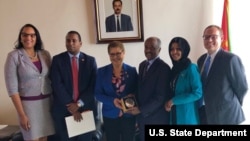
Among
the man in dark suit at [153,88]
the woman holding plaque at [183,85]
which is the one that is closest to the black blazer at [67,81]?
the man in dark suit at [153,88]

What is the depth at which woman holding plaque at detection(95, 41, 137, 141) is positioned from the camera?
6.39ft

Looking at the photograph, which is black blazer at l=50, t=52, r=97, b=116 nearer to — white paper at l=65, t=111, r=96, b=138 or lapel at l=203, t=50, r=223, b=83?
white paper at l=65, t=111, r=96, b=138

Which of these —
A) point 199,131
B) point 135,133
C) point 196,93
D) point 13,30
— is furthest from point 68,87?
point 13,30

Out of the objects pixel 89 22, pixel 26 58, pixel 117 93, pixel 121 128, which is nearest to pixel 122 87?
pixel 117 93

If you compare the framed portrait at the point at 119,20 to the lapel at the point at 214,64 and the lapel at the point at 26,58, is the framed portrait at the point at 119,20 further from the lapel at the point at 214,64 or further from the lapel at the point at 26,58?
the lapel at the point at 214,64

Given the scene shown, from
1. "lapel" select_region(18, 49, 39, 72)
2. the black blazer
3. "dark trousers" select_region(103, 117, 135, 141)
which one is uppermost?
"lapel" select_region(18, 49, 39, 72)

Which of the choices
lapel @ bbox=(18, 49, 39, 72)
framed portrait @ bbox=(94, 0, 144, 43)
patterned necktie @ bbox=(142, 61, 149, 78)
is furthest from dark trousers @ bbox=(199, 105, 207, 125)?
lapel @ bbox=(18, 49, 39, 72)

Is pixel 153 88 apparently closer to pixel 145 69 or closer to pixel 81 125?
pixel 145 69

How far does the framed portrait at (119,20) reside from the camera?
9.11 feet

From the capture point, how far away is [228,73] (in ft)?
5.62

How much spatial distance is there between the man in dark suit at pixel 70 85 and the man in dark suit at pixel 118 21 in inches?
32.1

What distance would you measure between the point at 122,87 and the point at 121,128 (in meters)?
0.33

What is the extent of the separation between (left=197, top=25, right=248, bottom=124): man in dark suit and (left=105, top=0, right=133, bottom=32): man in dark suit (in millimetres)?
1168

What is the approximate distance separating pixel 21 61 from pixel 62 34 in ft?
3.52
